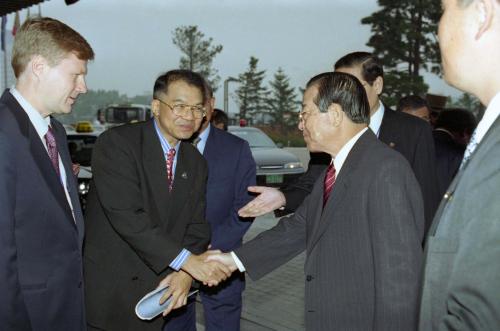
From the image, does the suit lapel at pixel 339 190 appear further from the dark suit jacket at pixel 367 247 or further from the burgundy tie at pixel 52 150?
the burgundy tie at pixel 52 150

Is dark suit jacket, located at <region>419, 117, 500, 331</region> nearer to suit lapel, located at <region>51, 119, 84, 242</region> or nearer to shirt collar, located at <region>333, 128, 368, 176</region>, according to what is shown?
shirt collar, located at <region>333, 128, 368, 176</region>

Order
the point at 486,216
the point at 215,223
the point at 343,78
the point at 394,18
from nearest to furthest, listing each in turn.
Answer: the point at 486,216 → the point at 343,78 → the point at 215,223 → the point at 394,18

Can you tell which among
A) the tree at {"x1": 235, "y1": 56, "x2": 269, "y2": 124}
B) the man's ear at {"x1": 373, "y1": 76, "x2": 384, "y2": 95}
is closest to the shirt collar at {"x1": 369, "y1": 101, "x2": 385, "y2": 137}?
the man's ear at {"x1": 373, "y1": 76, "x2": 384, "y2": 95}

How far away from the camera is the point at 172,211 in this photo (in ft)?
10.0

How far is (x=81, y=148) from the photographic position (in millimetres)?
10648

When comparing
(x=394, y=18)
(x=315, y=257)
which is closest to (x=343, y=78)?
(x=315, y=257)

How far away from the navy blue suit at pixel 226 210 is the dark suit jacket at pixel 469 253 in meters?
2.56

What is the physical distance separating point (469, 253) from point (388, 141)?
2.47m

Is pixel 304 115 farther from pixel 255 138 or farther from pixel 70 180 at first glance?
pixel 255 138

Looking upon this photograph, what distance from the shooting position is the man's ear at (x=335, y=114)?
253 cm

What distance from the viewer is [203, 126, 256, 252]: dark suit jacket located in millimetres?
3885

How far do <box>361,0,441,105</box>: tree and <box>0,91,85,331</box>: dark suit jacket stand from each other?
41.1 m

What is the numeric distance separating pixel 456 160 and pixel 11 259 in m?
4.44

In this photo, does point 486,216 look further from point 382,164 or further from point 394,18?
point 394,18
